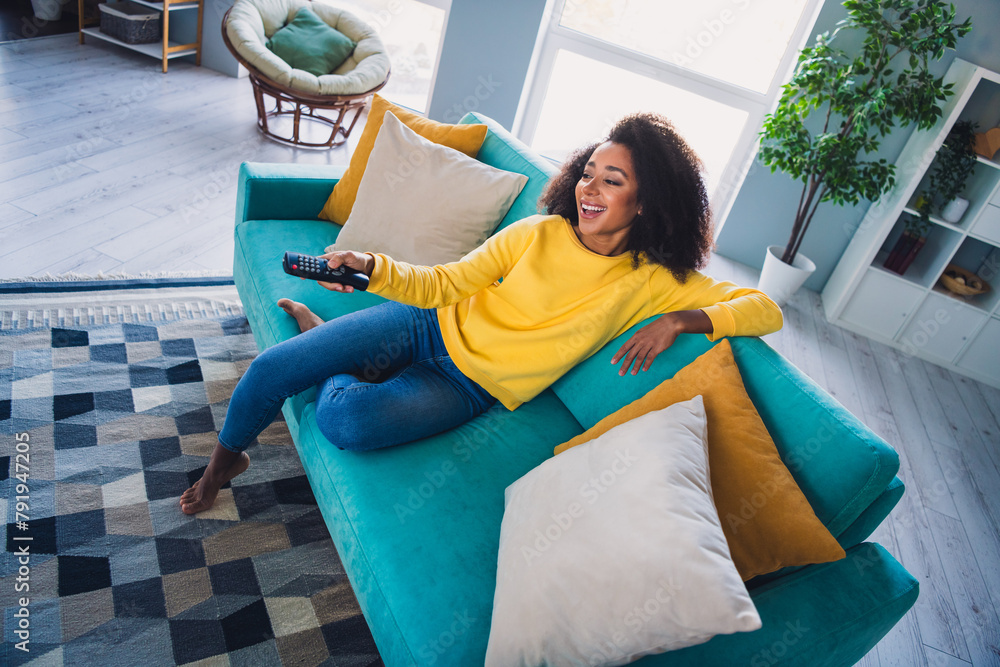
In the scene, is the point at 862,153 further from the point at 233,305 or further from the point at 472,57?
the point at 233,305

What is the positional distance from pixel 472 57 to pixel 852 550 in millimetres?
3173

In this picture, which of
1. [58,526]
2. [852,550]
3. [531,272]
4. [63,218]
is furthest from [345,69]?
[852,550]

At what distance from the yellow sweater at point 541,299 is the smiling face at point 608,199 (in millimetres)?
43

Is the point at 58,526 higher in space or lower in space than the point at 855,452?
lower

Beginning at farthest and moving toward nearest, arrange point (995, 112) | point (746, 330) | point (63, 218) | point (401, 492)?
point (995, 112)
point (63, 218)
point (746, 330)
point (401, 492)

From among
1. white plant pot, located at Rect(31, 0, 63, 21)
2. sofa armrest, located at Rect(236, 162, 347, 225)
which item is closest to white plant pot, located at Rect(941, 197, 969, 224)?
sofa armrest, located at Rect(236, 162, 347, 225)

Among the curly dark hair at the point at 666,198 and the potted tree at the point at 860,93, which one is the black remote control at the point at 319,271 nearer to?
the curly dark hair at the point at 666,198

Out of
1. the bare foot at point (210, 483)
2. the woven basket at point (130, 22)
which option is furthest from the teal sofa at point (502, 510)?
the woven basket at point (130, 22)

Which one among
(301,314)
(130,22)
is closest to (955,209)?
(301,314)

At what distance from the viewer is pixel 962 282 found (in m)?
3.17

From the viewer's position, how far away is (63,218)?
2334mm

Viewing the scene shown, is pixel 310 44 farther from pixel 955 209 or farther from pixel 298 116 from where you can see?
pixel 955 209

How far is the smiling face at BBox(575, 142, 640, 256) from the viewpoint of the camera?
1.38 meters

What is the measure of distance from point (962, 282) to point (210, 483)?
360 centimetres
